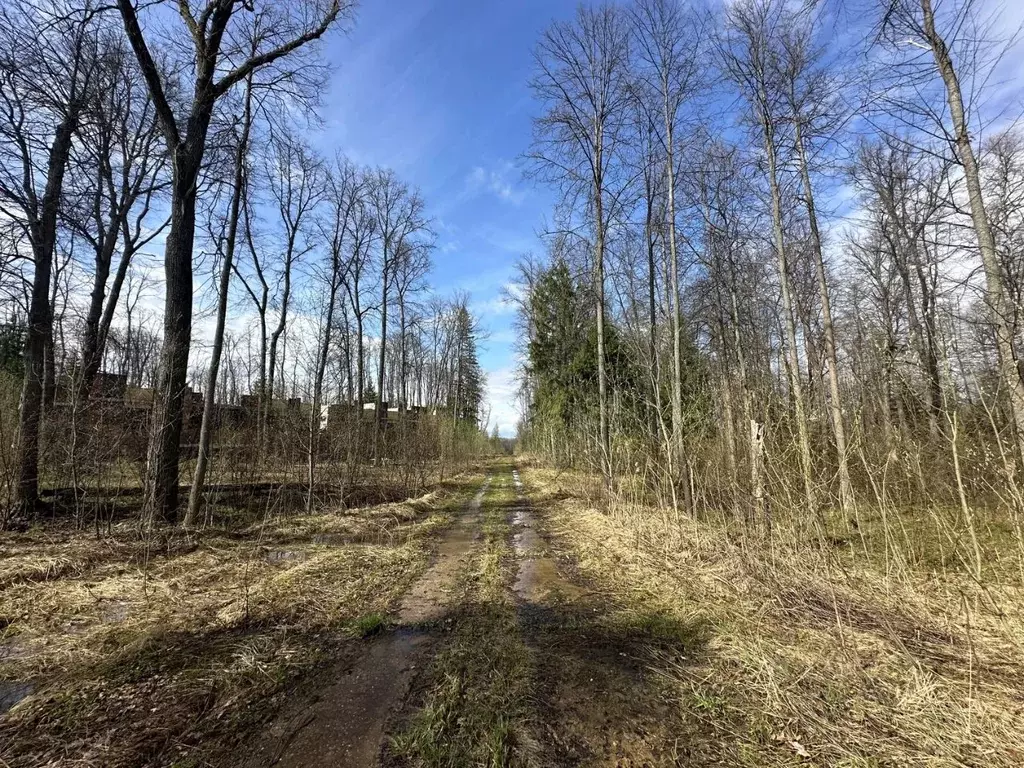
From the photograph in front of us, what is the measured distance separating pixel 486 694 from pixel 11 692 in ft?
10.5

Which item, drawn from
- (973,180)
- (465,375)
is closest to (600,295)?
(973,180)

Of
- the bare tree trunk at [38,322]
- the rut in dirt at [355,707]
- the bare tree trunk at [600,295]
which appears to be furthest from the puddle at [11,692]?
the bare tree trunk at [600,295]

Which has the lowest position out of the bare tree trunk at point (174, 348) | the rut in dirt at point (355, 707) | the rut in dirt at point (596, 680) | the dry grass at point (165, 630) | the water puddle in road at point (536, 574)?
the water puddle in road at point (536, 574)

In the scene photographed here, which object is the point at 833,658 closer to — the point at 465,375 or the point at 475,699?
the point at 475,699

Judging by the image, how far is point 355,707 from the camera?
122 inches

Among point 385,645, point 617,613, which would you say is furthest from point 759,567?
point 385,645

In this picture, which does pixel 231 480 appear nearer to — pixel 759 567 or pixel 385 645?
pixel 385 645

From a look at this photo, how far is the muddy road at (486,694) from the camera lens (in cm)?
266

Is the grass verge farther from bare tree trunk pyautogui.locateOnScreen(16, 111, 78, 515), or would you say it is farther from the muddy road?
bare tree trunk pyautogui.locateOnScreen(16, 111, 78, 515)

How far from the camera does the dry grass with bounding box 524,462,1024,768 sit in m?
2.62

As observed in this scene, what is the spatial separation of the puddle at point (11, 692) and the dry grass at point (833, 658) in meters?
4.36

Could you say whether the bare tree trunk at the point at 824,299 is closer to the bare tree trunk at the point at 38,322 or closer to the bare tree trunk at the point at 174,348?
the bare tree trunk at the point at 174,348

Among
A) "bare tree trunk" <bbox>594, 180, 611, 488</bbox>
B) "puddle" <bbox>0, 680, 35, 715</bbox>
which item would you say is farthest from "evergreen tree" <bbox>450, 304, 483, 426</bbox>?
"puddle" <bbox>0, 680, 35, 715</bbox>

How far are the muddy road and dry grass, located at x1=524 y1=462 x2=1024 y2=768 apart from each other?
1.36ft
